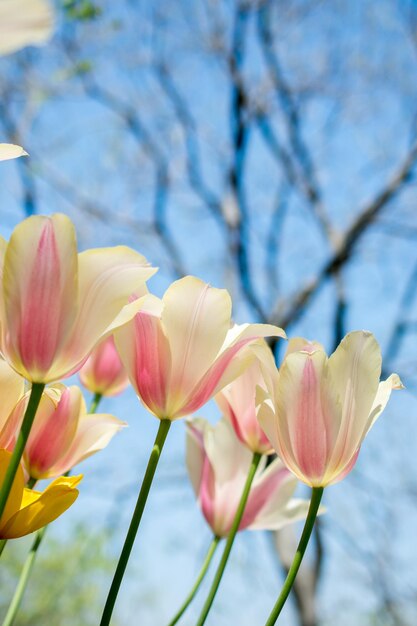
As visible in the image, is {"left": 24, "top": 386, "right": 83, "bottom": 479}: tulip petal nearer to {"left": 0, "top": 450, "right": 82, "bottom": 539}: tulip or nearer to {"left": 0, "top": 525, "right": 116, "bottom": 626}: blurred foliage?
{"left": 0, "top": 450, "right": 82, "bottom": 539}: tulip

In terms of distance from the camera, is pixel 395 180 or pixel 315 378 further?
pixel 395 180

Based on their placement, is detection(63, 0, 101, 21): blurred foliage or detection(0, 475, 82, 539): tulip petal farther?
detection(63, 0, 101, 21): blurred foliage

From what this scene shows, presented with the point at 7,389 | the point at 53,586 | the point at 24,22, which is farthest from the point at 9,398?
the point at 53,586

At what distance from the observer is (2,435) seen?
214mm

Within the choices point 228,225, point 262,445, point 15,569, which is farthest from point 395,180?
point 262,445

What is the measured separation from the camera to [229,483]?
34 cm

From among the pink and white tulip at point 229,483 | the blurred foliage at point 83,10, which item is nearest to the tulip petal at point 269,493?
the pink and white tulip at point 229,483

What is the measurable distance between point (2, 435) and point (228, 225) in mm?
3681

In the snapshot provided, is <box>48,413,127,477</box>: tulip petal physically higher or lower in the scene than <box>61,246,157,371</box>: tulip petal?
lower

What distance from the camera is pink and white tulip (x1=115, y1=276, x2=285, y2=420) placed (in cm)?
23

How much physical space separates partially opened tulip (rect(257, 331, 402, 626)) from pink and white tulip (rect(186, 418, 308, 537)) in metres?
0.10

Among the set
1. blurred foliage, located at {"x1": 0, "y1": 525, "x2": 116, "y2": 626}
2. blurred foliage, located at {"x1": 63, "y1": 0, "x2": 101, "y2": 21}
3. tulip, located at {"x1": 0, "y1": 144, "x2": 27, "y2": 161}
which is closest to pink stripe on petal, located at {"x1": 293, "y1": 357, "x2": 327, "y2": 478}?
tulip, located at {"x1": 0, "y1": 144, "x2": 27, "y2": 161}

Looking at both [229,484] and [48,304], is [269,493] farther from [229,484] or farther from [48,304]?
[48,304]

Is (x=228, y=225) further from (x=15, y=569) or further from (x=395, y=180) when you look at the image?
(x=15, y=569)
